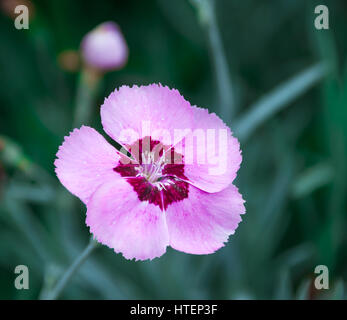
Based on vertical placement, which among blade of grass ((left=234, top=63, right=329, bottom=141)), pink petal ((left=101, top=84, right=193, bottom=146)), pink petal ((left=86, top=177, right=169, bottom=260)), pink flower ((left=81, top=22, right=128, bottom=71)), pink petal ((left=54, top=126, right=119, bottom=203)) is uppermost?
pink flower ((left=81, top=22, right=128, bottom=71))

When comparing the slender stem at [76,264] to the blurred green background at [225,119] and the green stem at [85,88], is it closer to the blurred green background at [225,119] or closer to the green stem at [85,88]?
the blurred green background at [225,119]

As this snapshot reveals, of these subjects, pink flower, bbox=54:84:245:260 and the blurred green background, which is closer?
pink flower, bbox=54:84:245:260

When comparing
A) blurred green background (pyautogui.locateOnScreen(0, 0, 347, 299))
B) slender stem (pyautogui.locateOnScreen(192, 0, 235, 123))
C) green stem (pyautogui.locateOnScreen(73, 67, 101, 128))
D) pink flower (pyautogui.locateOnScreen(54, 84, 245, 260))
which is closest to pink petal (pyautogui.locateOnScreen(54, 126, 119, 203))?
pink flower (pyautogui.locateOnScreen(54, 84, 245, 260))

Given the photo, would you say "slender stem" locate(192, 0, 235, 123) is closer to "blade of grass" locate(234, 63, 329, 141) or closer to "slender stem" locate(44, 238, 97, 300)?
"blade of grass" locate(234, 63, 329, 141)

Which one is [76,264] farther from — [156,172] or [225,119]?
[225,119]

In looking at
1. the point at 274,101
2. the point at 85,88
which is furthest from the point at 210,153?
the point at 85,88

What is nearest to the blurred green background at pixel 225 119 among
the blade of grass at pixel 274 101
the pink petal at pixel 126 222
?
the blade of grass at pixel 274 101

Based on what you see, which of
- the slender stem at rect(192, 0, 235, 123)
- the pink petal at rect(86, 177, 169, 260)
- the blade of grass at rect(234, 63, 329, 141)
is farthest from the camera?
the blade of grass at rect(234, 63, 329, 141)
